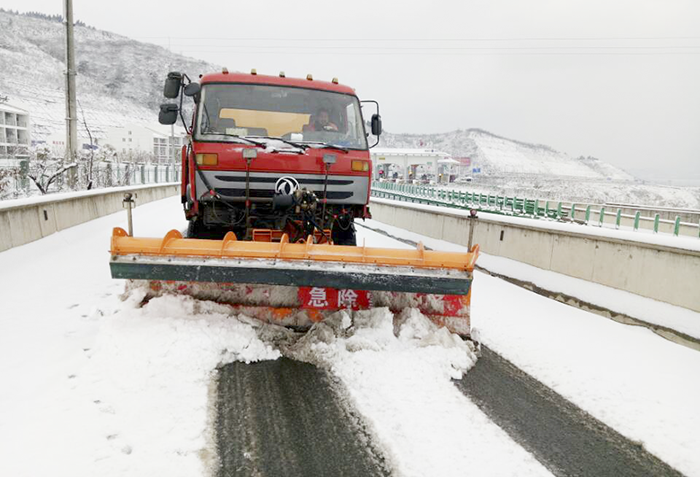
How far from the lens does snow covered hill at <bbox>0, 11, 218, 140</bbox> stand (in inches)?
4793

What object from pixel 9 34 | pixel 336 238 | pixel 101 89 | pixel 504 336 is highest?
pixel 9 34

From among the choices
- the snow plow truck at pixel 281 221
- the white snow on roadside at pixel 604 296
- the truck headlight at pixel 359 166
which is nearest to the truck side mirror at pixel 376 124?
the snow plow truck at pixel 281 221

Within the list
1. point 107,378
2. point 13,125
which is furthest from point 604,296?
point 13,125

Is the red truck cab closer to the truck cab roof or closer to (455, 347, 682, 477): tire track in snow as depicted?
the truck cab roof

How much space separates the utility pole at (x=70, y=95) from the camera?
14.5 m

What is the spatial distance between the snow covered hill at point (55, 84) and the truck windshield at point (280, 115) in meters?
115

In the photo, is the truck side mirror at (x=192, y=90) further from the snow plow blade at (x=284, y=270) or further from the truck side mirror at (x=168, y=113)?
the snow plow blade at (x=284, y=270)

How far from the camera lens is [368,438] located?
290 cm

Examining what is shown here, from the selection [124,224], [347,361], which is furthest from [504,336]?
[124,224]

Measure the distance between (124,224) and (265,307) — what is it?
961cm

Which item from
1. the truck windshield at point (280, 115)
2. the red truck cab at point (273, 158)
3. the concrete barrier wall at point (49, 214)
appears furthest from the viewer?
the concrete barrier wall at point (49, 214)

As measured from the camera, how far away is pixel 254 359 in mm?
4016

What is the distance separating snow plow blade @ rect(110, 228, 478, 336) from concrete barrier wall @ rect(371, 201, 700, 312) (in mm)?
2454

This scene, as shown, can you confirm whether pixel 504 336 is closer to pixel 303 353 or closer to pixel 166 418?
pixel 303 353
